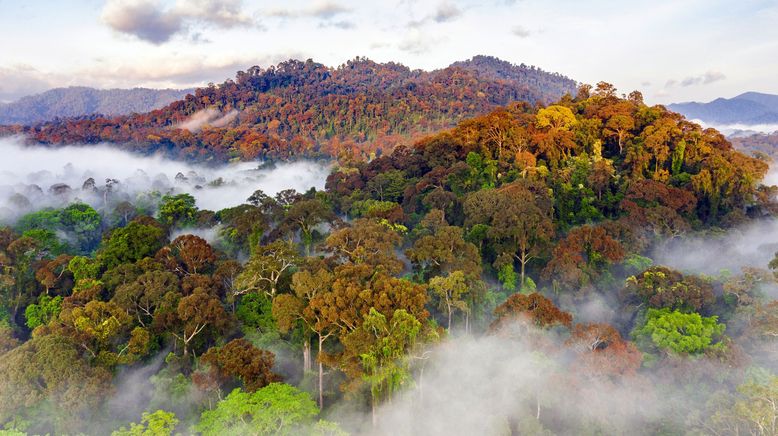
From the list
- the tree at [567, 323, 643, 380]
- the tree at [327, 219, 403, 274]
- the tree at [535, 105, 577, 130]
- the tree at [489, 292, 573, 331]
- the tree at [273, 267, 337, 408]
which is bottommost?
the tree at [567, 323, 643, 380]

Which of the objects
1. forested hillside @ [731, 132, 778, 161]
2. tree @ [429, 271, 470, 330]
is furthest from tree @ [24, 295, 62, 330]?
forested hillside @ [731, 132, 778, 161]

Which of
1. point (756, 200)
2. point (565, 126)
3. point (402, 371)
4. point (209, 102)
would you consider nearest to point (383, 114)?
point (209, 102)

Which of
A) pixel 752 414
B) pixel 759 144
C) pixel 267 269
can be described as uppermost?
pixel 759 144

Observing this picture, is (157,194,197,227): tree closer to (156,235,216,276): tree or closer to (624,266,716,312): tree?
(156,235,216,276): tree

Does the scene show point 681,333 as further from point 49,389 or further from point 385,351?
point 49,389

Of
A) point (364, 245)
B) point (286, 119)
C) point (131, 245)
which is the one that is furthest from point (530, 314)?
point (286, 119)

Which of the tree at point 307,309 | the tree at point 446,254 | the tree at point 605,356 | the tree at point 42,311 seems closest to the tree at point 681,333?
the tree at point 605,356
